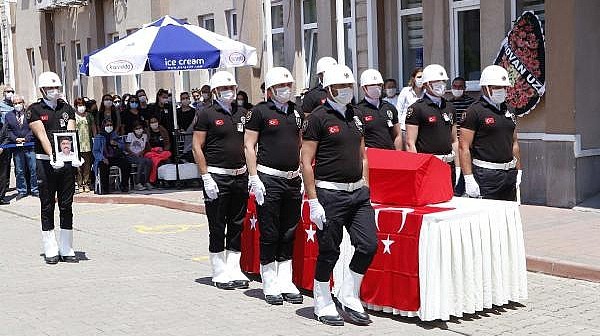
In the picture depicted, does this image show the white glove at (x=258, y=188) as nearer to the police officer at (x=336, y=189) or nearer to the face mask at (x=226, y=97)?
the police officer at (x=336, y=189)

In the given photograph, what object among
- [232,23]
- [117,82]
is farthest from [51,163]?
[117,82]

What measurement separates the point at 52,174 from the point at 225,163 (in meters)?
2.65

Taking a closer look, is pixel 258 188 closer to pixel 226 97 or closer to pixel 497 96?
pixel 226 97

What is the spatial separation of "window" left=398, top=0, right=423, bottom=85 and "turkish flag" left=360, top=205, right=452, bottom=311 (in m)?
9.26

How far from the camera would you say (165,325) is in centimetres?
765

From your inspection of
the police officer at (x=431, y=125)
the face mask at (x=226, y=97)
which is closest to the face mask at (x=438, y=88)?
the police officer at (x=431, y=125)

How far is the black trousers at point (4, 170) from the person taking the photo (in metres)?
17.4

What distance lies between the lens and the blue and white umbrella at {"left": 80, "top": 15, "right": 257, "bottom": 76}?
16578 mm

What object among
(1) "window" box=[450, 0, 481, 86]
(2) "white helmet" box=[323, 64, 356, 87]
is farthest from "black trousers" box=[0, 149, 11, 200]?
(2) "white helmet" box=[323, 64, 356, 87]

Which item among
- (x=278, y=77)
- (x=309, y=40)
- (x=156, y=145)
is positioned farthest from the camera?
(x=309, y=40)

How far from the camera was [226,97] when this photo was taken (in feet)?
29.5

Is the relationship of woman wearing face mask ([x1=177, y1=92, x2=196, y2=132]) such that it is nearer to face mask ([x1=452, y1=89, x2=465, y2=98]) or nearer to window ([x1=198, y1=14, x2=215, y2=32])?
window ([x1=198, y1=14, x2=215, y2=32])

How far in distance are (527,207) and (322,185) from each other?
260 inches

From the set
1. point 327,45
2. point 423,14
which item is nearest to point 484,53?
point 423,14
